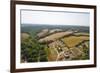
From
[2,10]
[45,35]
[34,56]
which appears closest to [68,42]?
[45,35]

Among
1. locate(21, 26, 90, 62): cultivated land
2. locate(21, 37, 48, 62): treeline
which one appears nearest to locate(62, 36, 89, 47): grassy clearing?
locate(21, 26, 90, 62): cultivated land

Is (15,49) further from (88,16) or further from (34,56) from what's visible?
(88,16)

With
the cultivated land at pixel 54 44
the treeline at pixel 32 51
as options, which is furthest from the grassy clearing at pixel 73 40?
the treeline at pixel 32 51

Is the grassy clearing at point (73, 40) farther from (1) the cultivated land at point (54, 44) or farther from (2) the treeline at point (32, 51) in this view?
(2) the treeline at point (32, 51)

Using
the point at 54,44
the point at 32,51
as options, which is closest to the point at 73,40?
the point at 54,44

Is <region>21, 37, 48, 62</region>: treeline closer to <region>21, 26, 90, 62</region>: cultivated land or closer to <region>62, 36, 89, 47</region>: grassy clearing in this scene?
<region>21, 26, 90, 62</region>: cultivated land

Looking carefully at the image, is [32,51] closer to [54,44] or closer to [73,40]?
[54,44]

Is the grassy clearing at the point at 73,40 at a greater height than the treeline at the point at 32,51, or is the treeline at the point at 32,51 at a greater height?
the grassy clearing at the point at 73,40

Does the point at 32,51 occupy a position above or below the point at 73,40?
below
